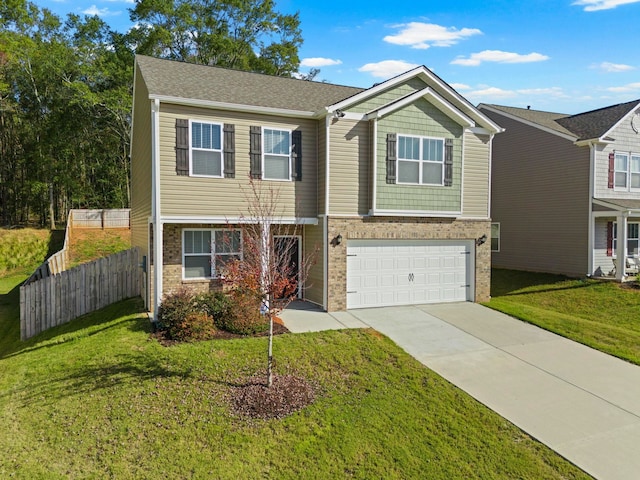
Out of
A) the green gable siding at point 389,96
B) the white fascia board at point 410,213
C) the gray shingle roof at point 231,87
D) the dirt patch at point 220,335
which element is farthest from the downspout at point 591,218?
the dirt patch at point 220,335

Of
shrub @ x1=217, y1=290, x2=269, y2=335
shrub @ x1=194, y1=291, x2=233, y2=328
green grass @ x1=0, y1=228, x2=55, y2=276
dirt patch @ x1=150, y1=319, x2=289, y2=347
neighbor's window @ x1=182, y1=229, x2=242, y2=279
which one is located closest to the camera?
dirt patch @ x1=150, y1=319, x2=289, y2=347

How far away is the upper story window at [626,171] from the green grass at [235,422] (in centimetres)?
1611

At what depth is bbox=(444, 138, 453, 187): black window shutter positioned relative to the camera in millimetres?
13438

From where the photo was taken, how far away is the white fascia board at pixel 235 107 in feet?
35.9

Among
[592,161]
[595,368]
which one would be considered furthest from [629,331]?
[592,161]

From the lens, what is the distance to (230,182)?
38.6ft

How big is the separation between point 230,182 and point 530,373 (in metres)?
8.63

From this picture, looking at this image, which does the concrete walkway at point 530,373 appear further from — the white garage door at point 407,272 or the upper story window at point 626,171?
the upper story window at point 626,171

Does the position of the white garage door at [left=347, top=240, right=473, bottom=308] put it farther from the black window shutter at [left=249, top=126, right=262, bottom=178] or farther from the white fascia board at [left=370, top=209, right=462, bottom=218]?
the black window shutter at [left=249, top=126, right=262, bottom=178]

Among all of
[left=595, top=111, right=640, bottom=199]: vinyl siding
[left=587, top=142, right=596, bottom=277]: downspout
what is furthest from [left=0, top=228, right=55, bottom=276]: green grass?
[left=595, top=111, right=640, bottom=199]: vinyl siding

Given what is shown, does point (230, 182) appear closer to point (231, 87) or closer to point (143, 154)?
point (231, 87)

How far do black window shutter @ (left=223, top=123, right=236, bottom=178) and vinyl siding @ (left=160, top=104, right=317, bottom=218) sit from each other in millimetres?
91

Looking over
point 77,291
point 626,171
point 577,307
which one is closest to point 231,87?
point 77,291

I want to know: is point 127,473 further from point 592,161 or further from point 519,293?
point 592,161
